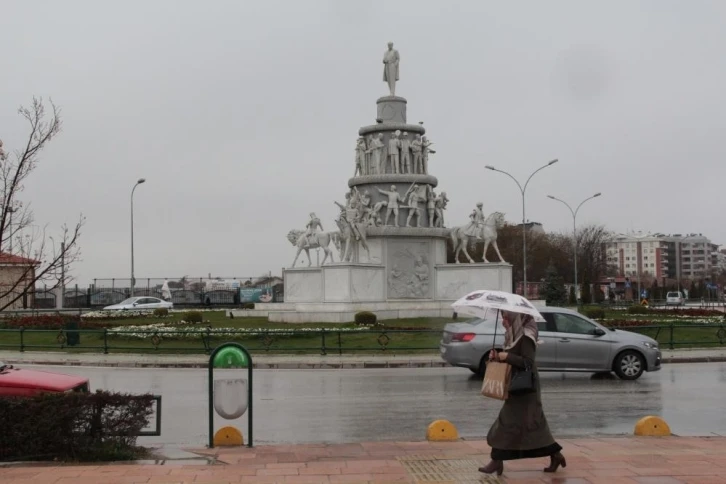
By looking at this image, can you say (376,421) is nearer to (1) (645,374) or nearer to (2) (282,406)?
(2) (282,406)

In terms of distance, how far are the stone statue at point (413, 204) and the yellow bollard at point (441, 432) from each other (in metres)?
34.3

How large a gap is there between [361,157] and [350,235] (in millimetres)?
5792

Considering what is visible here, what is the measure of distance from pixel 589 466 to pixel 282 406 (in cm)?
712

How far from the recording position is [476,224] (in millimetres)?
45625

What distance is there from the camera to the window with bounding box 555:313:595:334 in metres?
19.8

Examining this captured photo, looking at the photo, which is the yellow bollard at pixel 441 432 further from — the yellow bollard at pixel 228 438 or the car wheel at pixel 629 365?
the car wheel at pixel 629 365

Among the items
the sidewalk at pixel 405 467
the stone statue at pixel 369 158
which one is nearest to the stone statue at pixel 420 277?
the stone statue at pixel 369 158

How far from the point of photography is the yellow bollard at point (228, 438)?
11.1 meters

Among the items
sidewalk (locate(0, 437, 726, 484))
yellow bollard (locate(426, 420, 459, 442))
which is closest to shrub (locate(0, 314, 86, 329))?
yellow bollard (locate(426, 420, 459, 442))

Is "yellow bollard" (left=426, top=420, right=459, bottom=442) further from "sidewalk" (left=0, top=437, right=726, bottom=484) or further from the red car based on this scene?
the red car

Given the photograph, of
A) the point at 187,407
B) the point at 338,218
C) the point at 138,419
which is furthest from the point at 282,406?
the point at 338,218

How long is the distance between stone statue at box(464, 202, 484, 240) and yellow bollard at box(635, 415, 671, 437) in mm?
33647

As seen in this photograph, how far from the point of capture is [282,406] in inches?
616

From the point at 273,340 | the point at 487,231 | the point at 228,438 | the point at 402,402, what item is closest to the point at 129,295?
the point at 487,231
